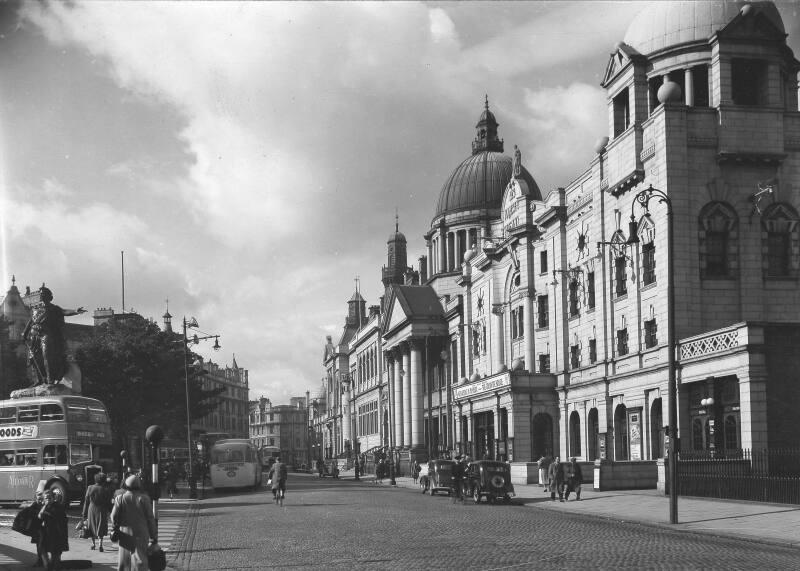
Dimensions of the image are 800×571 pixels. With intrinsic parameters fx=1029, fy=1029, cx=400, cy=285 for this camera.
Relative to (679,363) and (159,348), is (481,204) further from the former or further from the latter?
(679,363)

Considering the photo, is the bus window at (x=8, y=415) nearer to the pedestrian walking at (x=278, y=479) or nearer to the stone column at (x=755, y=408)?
the pedestrian walking at (x=278, y=479)

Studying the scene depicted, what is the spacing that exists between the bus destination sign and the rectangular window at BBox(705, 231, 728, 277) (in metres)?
29.5

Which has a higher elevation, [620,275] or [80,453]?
[620,275]

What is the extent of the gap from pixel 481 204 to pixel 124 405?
4896 cm

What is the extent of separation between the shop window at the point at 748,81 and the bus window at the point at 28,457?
34503 mm

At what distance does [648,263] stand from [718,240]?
345 cm

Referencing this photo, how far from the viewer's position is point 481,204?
107m

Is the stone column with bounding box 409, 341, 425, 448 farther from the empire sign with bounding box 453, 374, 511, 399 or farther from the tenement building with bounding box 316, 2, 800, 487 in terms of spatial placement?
the tenement building with bounding box 316, 2, 800, 487

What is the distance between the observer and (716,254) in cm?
→ 4709

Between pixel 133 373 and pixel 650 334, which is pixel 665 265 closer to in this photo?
pixel 650 334

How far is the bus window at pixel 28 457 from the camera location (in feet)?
117

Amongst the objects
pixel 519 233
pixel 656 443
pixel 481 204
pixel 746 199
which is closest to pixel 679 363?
pixel 656 443

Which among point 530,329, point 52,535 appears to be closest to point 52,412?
point 52,535

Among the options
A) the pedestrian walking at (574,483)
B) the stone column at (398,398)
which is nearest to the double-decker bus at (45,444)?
the pedestrian walking at (574,483)
